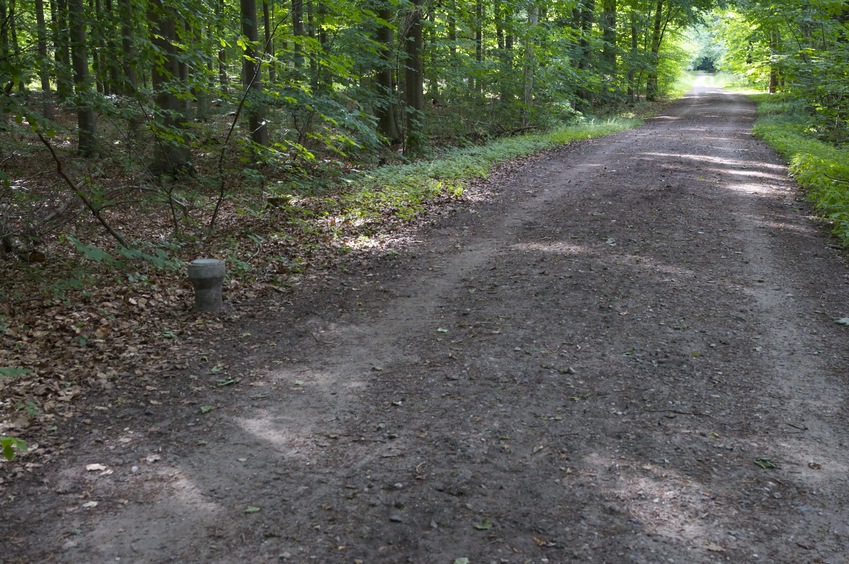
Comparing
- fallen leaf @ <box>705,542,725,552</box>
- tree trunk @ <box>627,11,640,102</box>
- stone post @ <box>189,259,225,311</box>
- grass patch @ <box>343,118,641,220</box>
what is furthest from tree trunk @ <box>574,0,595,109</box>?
fallen leaf @ <box>705,542,725,552</box>

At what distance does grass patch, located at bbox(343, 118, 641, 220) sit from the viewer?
35.5 ft

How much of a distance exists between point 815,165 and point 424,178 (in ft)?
25.1

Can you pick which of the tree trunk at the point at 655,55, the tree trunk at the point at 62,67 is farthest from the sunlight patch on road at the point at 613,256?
the tree trunk at the point at 655,55

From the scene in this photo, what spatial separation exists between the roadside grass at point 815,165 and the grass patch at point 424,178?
19.7ft

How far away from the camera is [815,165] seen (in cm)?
1245

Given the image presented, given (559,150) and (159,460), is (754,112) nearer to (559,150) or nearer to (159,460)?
(559,150)

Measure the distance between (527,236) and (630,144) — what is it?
1117 cm

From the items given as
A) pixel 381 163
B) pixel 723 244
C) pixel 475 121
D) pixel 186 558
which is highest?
pixel 475 121

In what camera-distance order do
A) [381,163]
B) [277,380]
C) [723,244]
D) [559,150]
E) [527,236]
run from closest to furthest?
[277,380], [723,244], [527,236], [381,163], [559,150]

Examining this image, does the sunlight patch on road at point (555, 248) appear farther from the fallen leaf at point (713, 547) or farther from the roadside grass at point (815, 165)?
the fallen leaf at point (713, 547)

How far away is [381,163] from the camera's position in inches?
600

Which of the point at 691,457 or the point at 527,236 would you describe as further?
the point at 527,236

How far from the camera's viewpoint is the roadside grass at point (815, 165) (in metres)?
9.66

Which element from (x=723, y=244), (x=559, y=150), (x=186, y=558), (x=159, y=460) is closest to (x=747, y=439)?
(x=186, y=558)
